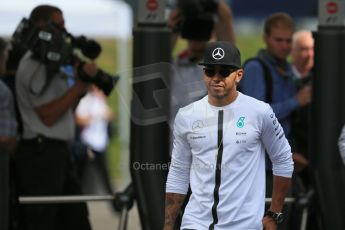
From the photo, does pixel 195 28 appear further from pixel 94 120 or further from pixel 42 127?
pixel 94 120

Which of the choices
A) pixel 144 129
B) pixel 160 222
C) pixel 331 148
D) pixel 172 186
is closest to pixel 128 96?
pixel 144 129

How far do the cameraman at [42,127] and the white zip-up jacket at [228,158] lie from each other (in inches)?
89.0

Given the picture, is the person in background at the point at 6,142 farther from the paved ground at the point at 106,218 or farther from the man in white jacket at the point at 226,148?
the paved ground at the point at 106,218

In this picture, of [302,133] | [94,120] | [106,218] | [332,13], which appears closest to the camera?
[332,13]

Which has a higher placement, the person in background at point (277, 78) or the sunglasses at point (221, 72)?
the sunglasses at point (221, 72)

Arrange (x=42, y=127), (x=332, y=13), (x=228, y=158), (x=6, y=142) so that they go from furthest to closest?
(x=42, y=127) < (x=6, y=142) < (x=332, y=13) < (x=228, y=158)

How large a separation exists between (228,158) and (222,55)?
497 millimetres

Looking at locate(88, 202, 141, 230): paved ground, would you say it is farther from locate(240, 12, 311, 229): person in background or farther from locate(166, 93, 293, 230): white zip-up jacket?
locate(166, 93, 293, 230): white zip-up jacket

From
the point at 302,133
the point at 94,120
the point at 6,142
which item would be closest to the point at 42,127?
the point at 6,142

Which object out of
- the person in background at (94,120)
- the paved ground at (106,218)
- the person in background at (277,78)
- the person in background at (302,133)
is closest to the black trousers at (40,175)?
the person in background at (277,78)

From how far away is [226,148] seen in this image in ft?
16.8

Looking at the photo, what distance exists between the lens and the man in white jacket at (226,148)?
16.8 ft

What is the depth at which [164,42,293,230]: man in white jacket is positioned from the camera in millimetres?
5121

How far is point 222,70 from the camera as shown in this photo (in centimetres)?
516
